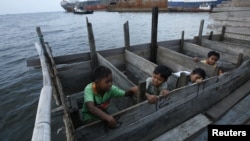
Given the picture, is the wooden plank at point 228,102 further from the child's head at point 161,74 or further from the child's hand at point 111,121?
the child's hand at point 111,121

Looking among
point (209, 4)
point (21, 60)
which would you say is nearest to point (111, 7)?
point (209, 4)

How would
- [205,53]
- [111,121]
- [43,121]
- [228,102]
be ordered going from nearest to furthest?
[43,121] → [111,121] → [228,102] → [205,53]

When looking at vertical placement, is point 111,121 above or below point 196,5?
below

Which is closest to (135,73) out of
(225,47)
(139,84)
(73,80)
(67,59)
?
(73,80)

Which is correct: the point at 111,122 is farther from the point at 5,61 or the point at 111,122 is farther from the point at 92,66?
the point at 5,61

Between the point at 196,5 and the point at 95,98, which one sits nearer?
the point at 95,98

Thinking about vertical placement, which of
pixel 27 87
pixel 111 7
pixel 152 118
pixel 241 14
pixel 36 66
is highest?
pixel 111 7

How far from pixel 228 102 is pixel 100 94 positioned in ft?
13.1

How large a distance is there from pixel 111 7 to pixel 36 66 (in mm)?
69360

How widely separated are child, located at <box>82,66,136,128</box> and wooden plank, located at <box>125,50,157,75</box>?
2132 millimetres

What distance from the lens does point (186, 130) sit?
3650 mm

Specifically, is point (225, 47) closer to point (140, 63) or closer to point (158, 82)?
point (140, 63)

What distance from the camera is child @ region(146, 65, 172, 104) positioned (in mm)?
3006

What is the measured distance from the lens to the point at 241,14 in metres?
9.84
